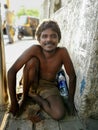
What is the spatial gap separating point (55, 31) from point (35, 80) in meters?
0.72

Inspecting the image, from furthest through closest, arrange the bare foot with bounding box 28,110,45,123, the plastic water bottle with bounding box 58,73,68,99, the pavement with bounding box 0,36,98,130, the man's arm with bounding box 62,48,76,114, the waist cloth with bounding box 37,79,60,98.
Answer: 1. the plastic water bottle with bounding box 58,73,68,99
2. the waist cloth with bounding box 37,79,60,98
3. the man's arm with bounding box 62,48,76,114
4. the bare foot with bounding box 28,110,45,123
5. the pavement with bounding box 0,36,98,130

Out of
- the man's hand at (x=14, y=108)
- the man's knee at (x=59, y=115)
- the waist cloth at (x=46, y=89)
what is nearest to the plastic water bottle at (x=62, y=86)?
the waist cloth at (x=46, y=89)

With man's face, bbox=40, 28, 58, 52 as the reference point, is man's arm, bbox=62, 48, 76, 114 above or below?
below

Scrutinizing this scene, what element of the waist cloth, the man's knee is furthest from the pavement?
the waist cloth

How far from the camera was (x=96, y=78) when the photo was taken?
2.85 metres

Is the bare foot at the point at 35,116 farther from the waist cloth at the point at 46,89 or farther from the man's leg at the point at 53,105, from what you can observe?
the waist cloth at the point at 46,89

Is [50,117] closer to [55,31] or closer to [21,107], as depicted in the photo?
[21,107]

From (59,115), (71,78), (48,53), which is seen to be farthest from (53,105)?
(48,53)

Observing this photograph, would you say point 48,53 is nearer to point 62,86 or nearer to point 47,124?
point 62,86

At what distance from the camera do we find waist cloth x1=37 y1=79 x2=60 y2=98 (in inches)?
129

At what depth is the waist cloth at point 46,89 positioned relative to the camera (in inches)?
129

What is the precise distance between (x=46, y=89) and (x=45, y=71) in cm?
25

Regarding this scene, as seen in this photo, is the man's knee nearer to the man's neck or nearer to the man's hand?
the man's hand

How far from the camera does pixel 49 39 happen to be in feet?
9.99
